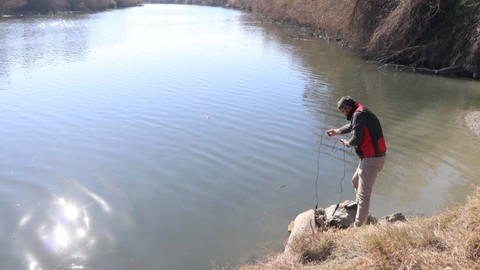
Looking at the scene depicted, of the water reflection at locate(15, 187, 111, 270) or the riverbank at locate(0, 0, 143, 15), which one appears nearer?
the water reflection at locate(15, 187, 111, 270)

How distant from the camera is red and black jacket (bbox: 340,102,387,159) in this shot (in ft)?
21.7

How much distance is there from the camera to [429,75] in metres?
23.0

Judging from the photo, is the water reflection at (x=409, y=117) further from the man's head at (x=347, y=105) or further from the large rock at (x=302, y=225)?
the man's head at (x=347, y=105)

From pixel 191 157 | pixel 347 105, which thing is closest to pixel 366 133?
pixel 347 105

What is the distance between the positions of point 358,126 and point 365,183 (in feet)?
3.48

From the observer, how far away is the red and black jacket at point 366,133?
6609 mm

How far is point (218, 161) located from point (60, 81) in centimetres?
1158

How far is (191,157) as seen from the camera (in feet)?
35.9

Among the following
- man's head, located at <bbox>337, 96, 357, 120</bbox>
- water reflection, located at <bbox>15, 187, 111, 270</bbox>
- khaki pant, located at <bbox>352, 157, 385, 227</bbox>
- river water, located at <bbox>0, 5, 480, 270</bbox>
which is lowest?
water reflection, located at <bbox>15, 187, 111, 270</bbox>

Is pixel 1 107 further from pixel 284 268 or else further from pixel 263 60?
pixel 263 60

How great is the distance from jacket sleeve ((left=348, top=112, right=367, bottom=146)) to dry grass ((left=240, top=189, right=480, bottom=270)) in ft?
4.72

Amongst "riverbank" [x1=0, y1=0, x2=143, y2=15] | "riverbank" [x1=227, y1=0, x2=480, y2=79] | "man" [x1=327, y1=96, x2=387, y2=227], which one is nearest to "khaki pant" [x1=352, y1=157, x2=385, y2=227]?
"man" [x1=327, y1=96, x2=387, y2=227]

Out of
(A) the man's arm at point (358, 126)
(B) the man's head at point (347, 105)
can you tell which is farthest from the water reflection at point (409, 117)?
(B) the man's head at point (347, 105)

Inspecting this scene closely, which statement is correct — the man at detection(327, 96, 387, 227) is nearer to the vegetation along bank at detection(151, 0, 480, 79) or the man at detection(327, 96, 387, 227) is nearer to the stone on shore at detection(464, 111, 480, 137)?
the stone on shore at detection(464, 111, 480, 137)
